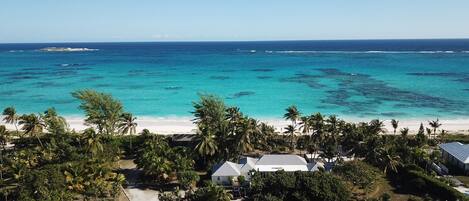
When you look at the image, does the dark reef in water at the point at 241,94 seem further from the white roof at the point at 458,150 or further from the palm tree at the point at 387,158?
the palm tree at the point at 387,158

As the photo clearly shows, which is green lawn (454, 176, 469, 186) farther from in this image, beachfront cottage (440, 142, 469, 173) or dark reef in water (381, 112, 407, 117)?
dark reef in water (381, 112, 407, 117)

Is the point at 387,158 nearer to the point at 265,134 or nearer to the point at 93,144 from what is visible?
the point at 265,134

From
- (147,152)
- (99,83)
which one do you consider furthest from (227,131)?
(99,83)

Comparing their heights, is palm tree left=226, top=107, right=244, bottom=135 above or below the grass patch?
above

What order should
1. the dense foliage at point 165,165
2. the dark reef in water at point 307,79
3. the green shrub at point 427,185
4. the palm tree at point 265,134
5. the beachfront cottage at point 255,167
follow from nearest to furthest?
the green shrub at point 427,185
the dense foliage at point 165,165
the beachfront cottage at point 255,167
the palm tree at point 265,134
the dark reef in water at point 307,79

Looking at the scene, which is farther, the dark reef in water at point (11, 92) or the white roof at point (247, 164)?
the dark reef in water at point (11, 92)

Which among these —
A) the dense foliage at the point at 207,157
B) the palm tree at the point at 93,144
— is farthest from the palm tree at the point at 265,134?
the palm tree at the point at 93,144

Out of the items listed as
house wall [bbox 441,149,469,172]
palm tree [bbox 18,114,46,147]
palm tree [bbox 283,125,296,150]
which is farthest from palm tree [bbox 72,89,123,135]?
house wall [bbox 441,149,469,172]
